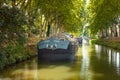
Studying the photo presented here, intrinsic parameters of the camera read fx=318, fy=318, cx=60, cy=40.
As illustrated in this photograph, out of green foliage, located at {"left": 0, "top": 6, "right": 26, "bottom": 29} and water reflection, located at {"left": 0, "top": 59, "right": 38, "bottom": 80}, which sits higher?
green foliage, located at {"left": 0, "top": 6, "right": 26, "bottom": 29}

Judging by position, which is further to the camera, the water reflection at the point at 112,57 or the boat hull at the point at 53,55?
the boat hull at the point at 53,55

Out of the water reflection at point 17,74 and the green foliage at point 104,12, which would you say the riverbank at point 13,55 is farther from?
the green foliage at point 104,12

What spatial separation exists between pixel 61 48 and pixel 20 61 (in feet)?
15.9

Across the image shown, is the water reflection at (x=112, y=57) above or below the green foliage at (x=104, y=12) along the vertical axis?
below

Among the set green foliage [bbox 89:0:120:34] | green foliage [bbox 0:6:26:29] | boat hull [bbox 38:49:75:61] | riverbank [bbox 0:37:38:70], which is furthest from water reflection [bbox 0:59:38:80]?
green foliage [bbox 89:0:120:34]

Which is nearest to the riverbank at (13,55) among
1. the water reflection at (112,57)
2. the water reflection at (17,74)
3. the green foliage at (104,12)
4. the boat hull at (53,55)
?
the water reflection at (17,74)

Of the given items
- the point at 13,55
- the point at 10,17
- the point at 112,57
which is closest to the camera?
the point at 10,17

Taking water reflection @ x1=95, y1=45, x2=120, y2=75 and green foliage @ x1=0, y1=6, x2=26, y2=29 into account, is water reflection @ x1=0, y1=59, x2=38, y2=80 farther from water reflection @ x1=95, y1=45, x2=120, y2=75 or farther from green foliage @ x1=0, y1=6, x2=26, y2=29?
water reflection @ x1=95, y1=45, x2=120, y2=75

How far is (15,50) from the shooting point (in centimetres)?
2631

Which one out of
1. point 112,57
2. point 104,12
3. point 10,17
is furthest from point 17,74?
point 104,12

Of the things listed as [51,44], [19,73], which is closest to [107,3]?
[51,44]

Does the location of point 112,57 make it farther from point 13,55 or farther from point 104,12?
point 104,12

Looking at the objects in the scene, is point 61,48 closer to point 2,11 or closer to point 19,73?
point 19,73

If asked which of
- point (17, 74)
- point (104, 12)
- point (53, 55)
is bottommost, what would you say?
point (17, 74)
